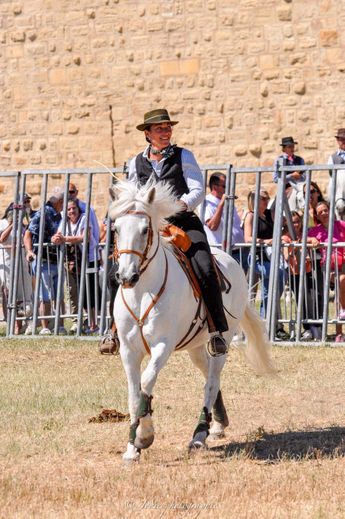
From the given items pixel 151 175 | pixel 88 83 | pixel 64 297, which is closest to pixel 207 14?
pixel 88 83

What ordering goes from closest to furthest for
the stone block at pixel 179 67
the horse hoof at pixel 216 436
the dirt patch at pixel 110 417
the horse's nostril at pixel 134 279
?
1. the horse's nostril at pixel 134 279
2. the horse hoof at pixel 216 436
3. the dirt patch at pixel 110 417
4. the stone block at pixel 179 67

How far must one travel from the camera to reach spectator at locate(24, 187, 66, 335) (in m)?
16.8

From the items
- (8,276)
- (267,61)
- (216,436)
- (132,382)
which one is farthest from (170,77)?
(132,382)

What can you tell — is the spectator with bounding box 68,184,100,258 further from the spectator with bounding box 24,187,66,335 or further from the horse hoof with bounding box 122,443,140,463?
the horse hoof with bounding box 122,443,140,463

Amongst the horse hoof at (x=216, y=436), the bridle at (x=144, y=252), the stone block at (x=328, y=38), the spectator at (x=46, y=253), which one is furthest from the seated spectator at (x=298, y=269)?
the stone block at (x=328, y=38)

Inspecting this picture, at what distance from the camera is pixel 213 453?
9406 mm

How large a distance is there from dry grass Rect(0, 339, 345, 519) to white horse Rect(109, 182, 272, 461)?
39 cm

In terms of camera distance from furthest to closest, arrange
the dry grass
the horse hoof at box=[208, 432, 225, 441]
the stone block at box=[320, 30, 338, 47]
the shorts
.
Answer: the stone block at box=[320, 30, 338, 47] < the shorts < the horse hoof at box=[208, 432, 225, 441] < the dry grass

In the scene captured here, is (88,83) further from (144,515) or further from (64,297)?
(144,515)

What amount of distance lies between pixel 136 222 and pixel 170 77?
53.7 feet

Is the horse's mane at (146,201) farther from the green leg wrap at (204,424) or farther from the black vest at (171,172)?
the green leg wrap at (204,424)

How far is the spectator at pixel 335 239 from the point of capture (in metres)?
15.6

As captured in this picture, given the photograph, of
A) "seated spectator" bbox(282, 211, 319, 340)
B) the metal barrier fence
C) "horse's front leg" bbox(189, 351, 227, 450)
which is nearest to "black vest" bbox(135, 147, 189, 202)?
"horse's front leg" bbox(189, 351, 227, 450)

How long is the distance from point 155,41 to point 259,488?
1789 centimetres
